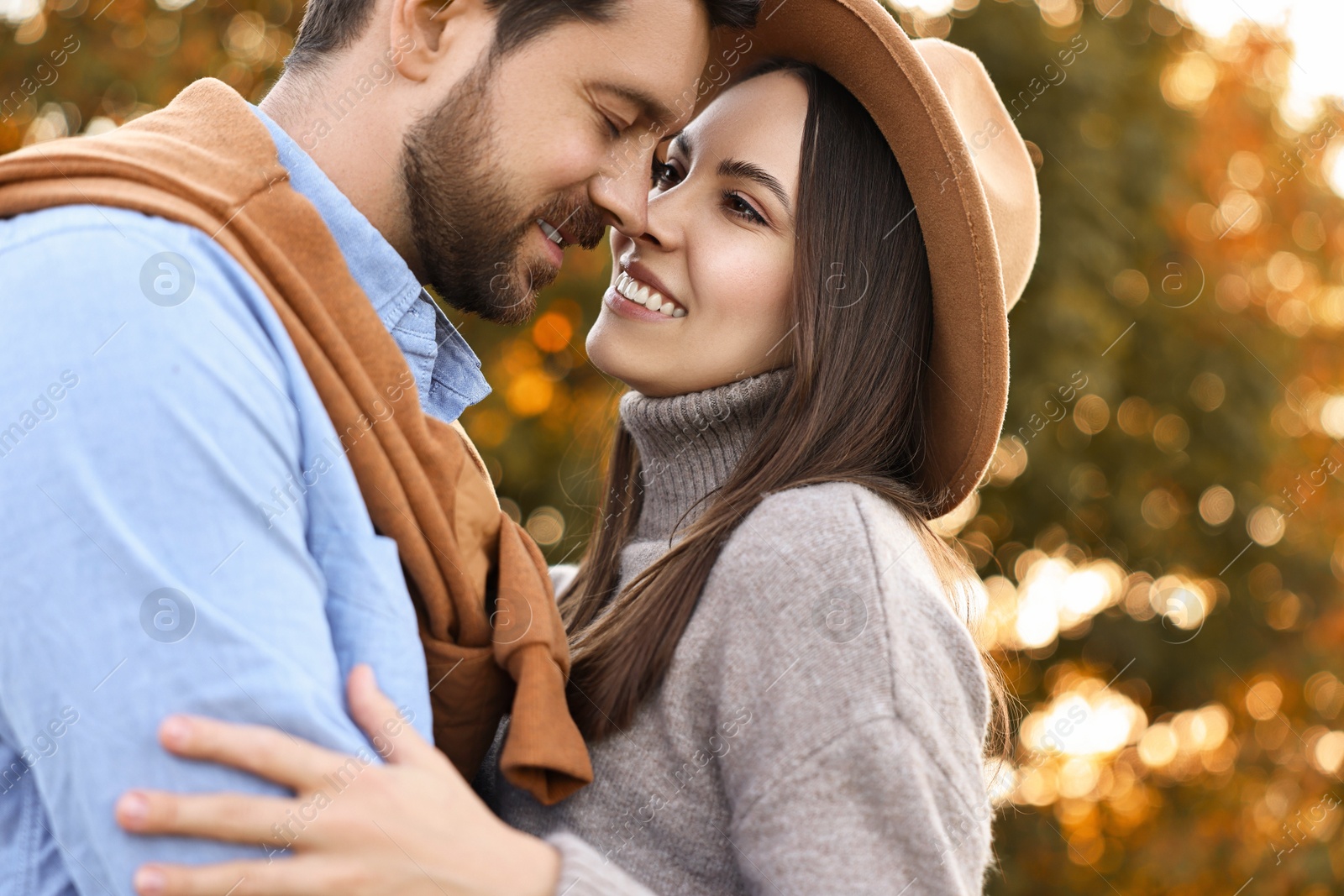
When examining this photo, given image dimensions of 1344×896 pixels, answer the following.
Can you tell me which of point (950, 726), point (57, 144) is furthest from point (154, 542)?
point (950, 726)

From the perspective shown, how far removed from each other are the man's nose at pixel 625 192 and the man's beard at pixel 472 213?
0.03 meters

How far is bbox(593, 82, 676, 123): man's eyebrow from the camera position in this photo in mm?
1910

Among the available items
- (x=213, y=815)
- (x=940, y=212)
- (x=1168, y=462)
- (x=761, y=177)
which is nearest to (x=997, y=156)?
(x=940, y=212)

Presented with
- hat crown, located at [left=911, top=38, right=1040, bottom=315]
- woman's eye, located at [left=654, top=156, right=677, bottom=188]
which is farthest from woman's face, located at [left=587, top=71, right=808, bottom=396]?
hat crown, located at [left=911, top=38, right=1040, bottom=315]

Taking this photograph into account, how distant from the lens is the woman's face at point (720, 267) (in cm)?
224

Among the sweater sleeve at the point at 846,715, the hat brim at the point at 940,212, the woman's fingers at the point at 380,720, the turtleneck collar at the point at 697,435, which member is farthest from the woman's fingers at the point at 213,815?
the hat brim at the point at 940,212

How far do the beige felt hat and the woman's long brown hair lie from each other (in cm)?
5

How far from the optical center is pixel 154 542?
1.16 meters

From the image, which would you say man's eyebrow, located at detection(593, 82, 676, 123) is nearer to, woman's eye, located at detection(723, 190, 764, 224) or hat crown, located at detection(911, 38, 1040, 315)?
woman's eye, located at detection(723, 190, 764, 224)

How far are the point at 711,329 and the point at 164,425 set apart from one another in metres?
1.23

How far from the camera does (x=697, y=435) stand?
224 centimetres

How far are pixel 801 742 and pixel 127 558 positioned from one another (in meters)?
0.83

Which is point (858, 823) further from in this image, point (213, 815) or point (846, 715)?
point (213, 815)

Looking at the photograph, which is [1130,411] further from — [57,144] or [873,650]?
[57,144]
